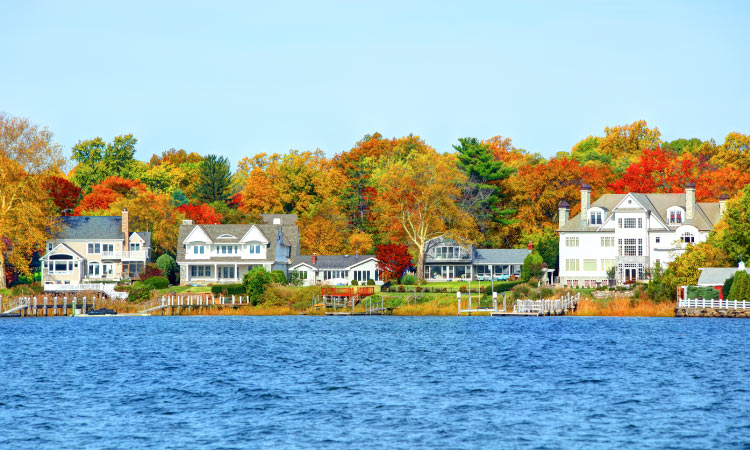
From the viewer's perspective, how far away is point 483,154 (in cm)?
11194

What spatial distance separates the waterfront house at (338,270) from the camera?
100188mm

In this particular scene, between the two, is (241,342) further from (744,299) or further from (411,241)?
(411,241)

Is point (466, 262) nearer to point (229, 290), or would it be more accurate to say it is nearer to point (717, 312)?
point (229, 290)

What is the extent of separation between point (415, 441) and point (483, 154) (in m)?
83.8

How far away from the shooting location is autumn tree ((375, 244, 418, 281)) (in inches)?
3831

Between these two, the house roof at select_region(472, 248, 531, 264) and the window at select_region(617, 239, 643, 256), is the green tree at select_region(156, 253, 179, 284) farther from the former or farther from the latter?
the window at select_region(617, 239, 643, 256)

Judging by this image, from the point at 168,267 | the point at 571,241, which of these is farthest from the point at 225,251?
the point at 571,241

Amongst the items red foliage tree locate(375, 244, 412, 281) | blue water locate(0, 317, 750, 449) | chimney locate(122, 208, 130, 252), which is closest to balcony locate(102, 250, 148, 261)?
chimney locate(122, 208, 130, 252)

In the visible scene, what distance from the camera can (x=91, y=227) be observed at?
347 ft

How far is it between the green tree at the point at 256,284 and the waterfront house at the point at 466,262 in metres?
23.6

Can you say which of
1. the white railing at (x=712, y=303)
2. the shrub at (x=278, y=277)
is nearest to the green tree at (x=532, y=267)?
the white railing at (x=712, y=303)

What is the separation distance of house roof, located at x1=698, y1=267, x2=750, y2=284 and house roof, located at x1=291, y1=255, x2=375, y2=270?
34.6 meters

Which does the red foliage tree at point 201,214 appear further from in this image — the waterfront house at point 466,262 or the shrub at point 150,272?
the waterfront house at point 466,262

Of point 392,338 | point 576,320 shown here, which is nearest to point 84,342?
point 392,338
